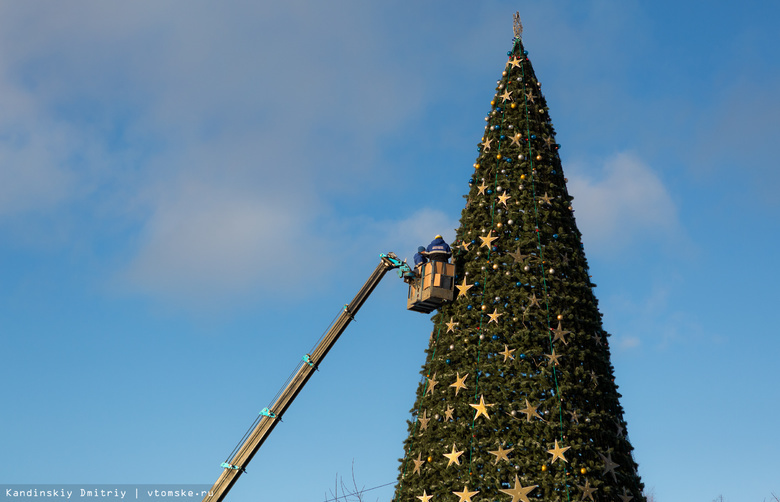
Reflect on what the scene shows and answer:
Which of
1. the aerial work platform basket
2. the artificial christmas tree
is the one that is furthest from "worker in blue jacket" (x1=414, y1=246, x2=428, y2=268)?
the artificial christmas tree

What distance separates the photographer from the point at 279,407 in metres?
18.4

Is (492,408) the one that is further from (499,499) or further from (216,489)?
(216,489)

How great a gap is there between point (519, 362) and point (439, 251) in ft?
10.4

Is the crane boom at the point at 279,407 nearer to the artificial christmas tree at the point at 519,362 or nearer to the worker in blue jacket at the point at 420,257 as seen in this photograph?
the worker in blue jacket at the point at 420,257

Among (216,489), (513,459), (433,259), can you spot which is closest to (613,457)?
(513,459)

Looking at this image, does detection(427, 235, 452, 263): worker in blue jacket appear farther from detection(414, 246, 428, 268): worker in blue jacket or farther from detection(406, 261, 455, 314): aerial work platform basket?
detection(414, 246, 428, 268): worker in blue jacket

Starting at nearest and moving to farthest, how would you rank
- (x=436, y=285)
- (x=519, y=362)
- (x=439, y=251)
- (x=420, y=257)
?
(x=519, y=362), (x=436, y=285), (x=439, y=251), (x=420, y=257)

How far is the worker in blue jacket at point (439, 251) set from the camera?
15.7 meters

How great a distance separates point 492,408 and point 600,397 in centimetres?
208

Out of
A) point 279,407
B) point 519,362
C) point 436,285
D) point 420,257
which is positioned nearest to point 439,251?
point 436,285

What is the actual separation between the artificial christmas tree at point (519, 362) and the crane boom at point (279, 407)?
3.20 m

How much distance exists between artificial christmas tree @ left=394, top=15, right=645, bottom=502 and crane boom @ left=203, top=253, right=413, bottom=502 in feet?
10.5

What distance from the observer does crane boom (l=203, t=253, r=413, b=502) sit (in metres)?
18.4

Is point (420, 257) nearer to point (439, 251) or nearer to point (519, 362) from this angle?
point (439, 251)
